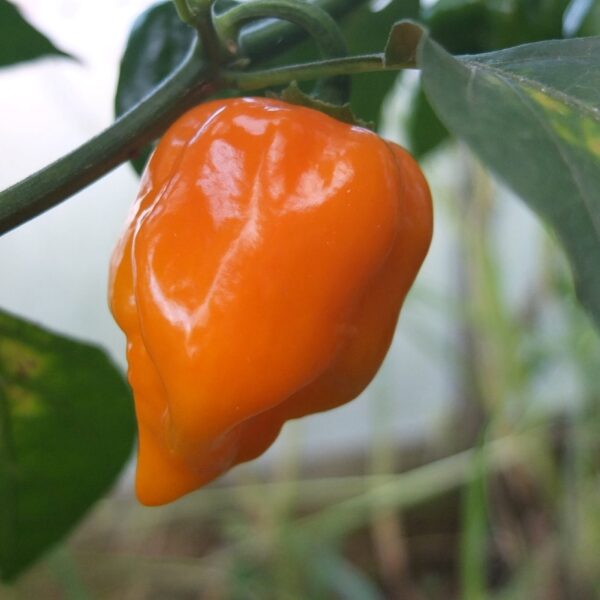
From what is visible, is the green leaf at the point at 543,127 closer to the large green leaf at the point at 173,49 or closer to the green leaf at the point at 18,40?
the large green leaf at the point at 173,49

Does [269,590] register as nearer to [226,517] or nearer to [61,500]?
[226,517]

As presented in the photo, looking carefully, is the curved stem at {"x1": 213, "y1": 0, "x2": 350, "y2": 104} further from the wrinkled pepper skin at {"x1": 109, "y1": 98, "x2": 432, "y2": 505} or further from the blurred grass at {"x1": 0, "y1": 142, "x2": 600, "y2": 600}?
the blurred grass at {"x1": 0, "y1": 142, "x2": 600, "y2": 600}

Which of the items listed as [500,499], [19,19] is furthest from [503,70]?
[500,499]

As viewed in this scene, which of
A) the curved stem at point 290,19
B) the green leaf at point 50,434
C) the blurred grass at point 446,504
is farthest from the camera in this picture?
the blurred grass at point 446,504

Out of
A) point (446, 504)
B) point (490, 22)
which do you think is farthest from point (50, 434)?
point (446, 504)

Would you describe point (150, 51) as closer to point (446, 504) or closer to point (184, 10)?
point (184, 10)

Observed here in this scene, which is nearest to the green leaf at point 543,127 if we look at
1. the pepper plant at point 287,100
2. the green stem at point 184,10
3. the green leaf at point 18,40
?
the pepper plant at point 287,100
